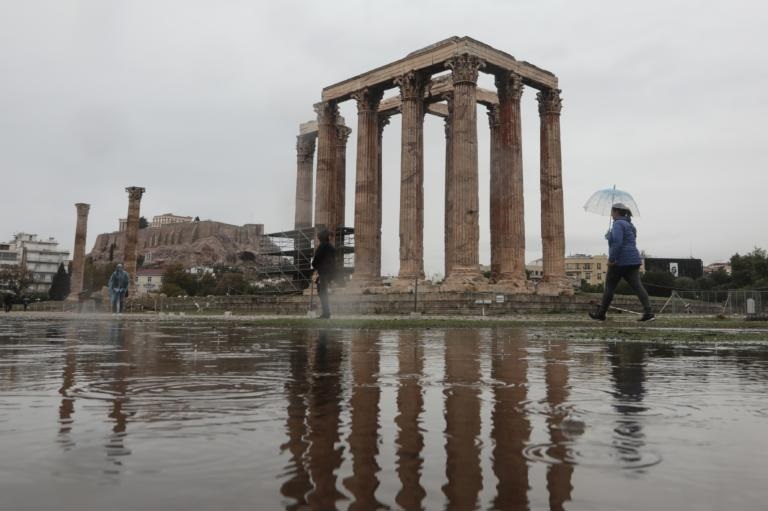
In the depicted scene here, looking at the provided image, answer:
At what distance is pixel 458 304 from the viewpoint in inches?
1016

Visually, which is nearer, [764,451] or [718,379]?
[764,451]

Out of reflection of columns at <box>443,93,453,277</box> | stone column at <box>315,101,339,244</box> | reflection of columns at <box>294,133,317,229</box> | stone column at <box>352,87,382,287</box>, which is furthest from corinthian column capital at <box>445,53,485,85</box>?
reflection of columns at <box>294,133,317,229</box>

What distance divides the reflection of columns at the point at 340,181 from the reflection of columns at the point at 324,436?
35.4 m

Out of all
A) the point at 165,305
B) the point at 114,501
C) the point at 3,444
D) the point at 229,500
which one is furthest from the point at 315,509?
the point at 165,305

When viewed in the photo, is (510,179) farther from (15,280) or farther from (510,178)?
(15,280)

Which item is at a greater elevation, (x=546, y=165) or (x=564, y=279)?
(x=546, y=165)

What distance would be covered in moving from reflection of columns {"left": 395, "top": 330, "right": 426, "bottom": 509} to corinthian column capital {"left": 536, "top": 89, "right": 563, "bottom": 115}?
33.4m

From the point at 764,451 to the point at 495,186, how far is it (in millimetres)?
32320

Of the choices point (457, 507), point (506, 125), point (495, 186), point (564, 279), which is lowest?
point (457, 507)

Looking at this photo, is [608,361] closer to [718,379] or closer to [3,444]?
[718,379]

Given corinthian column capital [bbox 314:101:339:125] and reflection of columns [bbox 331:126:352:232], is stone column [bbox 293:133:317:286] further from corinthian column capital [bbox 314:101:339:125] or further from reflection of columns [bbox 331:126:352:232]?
corinthian column capital [bbox 314:101:339:125]

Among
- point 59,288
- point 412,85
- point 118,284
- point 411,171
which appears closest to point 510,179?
point 411,171

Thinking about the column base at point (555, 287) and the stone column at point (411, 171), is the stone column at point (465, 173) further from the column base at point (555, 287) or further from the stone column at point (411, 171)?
the column base at point (555, 287)

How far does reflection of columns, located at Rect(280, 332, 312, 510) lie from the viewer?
1.36 meters
